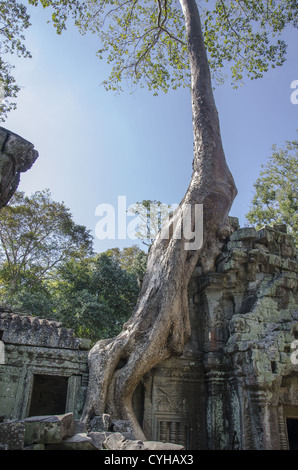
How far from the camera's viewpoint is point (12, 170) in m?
2.38

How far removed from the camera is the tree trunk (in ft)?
15.5

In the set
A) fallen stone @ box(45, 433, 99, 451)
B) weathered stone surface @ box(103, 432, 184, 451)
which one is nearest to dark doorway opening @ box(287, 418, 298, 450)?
weathered stone surface @ box(103, 432, 184, 451)

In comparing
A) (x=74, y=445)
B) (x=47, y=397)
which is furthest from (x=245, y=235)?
(x=47, y=397)

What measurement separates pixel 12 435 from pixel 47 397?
574 centimetres

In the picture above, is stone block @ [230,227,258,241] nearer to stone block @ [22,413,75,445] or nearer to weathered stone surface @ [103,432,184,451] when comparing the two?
weathered stone surface @ [103,432,184,451]

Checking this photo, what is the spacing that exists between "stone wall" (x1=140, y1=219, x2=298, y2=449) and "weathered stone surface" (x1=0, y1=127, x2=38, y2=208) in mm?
3953

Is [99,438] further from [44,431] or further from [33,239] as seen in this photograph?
[33,239]

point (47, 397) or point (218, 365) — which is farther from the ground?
point (218, 365)

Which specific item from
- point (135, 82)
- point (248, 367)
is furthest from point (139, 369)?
point (135, 82)

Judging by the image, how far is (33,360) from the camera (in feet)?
15.8

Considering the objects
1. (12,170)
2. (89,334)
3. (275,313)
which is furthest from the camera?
(89,334)

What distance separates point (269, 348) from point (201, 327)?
1275 mm
